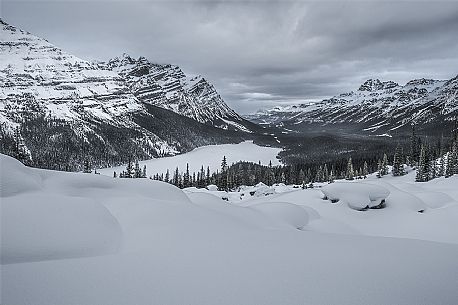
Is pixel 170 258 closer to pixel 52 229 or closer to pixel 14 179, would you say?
pixel 52 229

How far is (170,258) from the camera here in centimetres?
996

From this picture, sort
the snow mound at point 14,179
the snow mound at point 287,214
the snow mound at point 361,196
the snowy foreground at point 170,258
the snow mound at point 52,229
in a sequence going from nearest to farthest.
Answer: the snowy foreground at point 170,258, the snow mound at point 52,229, the snow mound at point 14,179, the snow mound at point 287,214, the snow mound at point 361,196

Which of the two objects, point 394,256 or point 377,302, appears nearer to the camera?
point 377,302

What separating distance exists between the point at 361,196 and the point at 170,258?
2844cm

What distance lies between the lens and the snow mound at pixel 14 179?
1199 cm

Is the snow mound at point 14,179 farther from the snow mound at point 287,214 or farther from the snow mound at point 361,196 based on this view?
the snow mound at point 361,196

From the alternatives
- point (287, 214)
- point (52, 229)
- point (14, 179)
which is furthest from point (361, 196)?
point (14, 179)

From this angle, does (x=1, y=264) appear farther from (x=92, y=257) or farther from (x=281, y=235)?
(x=281, y=235)

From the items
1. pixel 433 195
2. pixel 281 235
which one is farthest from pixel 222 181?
pixel 281 235

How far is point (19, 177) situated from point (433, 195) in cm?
4504

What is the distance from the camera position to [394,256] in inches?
474

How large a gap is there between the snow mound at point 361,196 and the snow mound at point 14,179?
30.1 metres

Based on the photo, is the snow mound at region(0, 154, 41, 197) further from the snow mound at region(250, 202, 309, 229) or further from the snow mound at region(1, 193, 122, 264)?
the snow mound at region(250, 202, 309, 229)

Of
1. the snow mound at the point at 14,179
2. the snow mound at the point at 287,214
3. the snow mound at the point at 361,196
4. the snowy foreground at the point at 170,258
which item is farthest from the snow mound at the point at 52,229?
the snow mound at the point at 361,196
